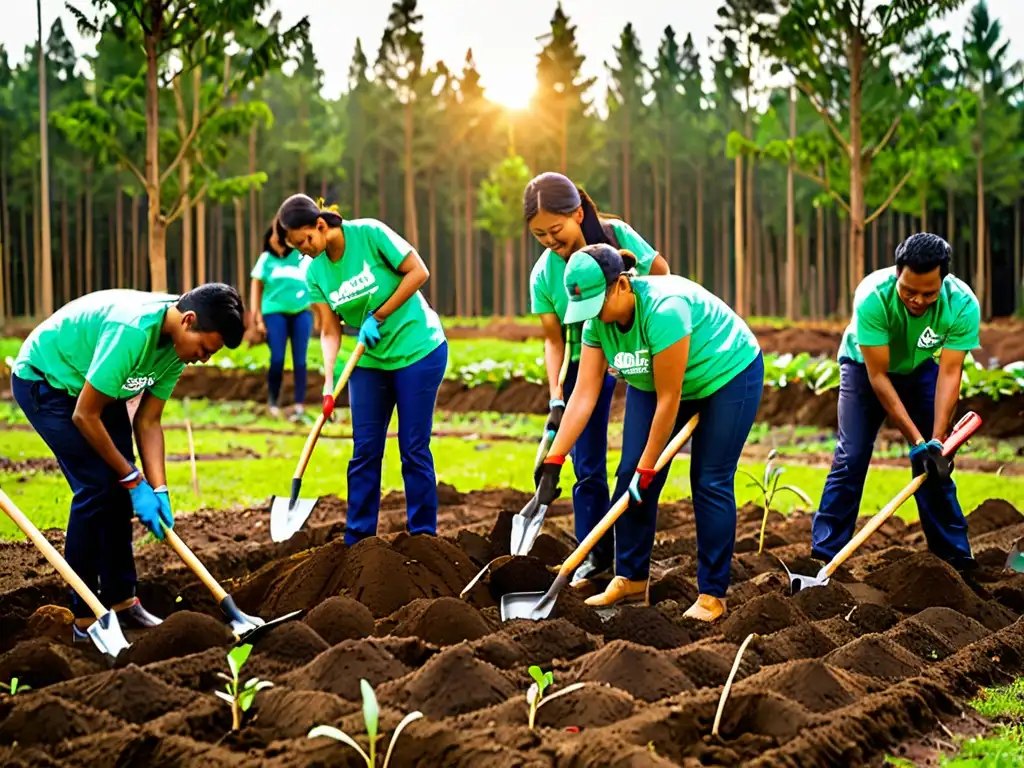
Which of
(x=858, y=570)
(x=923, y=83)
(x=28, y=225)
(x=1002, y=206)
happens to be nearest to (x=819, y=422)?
(x=858, y=570)

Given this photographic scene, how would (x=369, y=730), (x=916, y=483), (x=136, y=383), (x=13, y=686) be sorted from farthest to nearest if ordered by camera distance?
1. (x=916, y=483)
2. (x=136, y=383)
3. (x=13, y=686)
4. (x=369, y=730)

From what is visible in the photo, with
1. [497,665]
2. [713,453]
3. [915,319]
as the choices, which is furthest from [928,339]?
[497,665]

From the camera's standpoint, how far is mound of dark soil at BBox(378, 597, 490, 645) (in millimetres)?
4188

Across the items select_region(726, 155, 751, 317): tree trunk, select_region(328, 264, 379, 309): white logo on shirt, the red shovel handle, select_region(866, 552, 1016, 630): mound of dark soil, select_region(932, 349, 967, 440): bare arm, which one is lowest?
select_region(866, 552, 1016, 630): mound of dark soil

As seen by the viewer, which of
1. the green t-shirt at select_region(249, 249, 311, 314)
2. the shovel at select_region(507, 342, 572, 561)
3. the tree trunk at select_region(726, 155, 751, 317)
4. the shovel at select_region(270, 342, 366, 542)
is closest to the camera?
the shovel at select_region(507, 342, 572, 561)

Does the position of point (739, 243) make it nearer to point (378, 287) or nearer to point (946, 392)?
point (946, 392)

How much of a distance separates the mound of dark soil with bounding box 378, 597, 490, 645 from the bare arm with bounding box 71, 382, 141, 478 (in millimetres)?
1168

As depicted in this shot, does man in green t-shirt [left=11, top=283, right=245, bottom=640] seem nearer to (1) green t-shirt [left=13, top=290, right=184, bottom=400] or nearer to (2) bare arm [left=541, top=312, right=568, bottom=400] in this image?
(1) green t-shirt [left=13, top=290, right=184, bottom=400]

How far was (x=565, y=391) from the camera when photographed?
5641 millimetres

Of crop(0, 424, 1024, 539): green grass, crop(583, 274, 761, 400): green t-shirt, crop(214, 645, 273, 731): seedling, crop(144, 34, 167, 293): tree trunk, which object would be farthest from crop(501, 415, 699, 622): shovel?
crop(144, 34, 167, 293): tree trunk

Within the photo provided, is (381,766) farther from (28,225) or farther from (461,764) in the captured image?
(28,225)

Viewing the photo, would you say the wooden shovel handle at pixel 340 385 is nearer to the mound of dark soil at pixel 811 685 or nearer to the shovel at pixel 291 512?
the shovel at pixel 291 512

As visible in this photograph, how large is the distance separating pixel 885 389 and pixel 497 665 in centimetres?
233

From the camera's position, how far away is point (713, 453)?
15.3 feet
